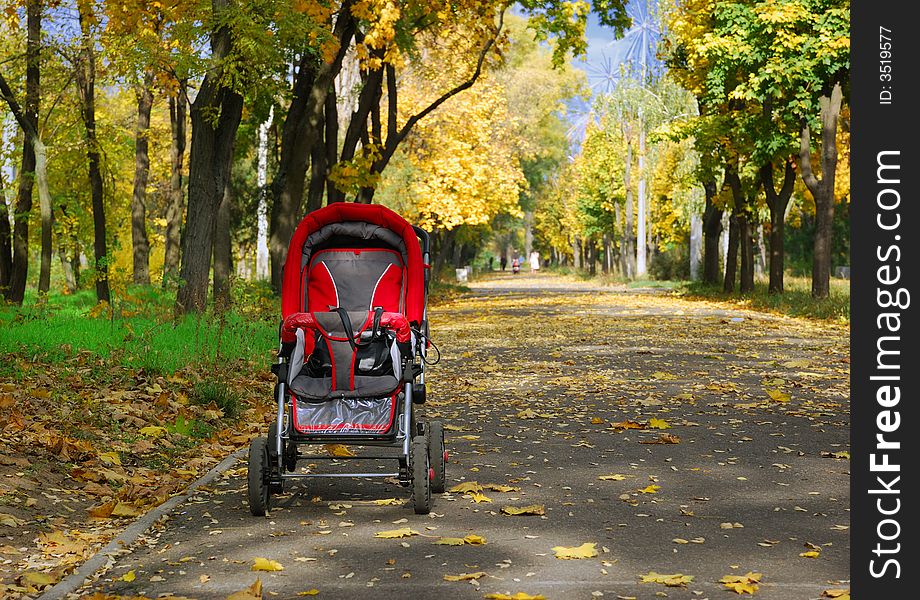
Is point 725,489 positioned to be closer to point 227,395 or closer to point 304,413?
point 304,413

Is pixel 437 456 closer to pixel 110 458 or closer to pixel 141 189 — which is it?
pixel 110 458

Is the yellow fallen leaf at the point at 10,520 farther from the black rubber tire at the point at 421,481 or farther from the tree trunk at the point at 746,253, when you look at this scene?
the tree trunk at the point at 746,253

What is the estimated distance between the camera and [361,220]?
834 centimetres

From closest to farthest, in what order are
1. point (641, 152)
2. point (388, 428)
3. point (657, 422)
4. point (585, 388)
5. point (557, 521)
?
point (557, 521) < point (388, 428) < point (657, 422) < point (585, 388) < point (641, 152)

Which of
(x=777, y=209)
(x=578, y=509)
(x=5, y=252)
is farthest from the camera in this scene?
(x=777, y=209)

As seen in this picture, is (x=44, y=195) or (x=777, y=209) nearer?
(x=44, y=195)

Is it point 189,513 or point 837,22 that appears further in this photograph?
point 837,22

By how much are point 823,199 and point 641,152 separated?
96.6 feet

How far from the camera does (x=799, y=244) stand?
193 feet

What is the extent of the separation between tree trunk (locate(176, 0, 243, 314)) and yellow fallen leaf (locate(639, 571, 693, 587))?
39.9 feet

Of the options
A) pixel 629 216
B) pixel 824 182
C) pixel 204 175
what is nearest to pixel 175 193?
pixel 204 175

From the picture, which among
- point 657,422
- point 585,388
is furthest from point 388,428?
point 585,388

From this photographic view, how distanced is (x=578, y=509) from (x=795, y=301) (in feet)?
76.7

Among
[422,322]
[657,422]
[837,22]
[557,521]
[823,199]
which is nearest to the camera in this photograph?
[557,521]
